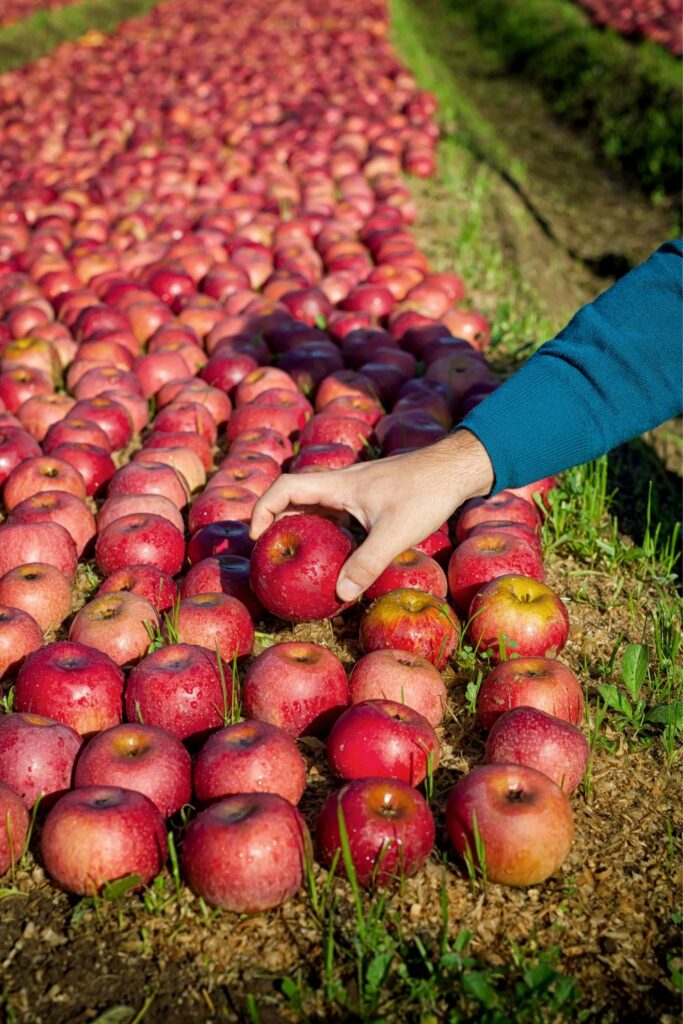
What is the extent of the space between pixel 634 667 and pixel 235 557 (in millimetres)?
1436

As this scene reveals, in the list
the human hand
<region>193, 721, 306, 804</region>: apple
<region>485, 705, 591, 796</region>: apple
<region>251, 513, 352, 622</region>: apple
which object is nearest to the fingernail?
the human hand

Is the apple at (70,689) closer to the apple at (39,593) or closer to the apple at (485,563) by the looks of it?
the apple at (39,593)

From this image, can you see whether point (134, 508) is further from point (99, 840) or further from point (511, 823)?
point (511, 823)

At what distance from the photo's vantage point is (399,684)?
311cm

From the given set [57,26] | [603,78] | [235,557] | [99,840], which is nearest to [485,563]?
[235,557]

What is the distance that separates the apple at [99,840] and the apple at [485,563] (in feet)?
4.93

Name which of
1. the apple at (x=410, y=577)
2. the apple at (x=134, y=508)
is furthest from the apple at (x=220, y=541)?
the apple at (x=410, y=577)

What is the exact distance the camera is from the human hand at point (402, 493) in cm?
291

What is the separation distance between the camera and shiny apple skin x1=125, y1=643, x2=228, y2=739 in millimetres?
3004

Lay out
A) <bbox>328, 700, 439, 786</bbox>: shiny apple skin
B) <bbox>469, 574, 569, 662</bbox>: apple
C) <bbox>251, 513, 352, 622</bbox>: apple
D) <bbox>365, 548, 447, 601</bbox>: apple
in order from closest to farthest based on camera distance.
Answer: <bbox>328, 700, 439, 786</bbox>: shiny apple skin → <bbox>251, 513, 352, 622</bbox>: apple → <bbox>469, 574, 569, 662</bbox>: apple → <bbox>365, 548, 447, 601</bbox>: apple

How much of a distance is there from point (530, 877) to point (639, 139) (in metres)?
12.1

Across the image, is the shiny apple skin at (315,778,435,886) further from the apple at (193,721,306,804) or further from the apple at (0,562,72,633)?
the apple at (0,562,72,633)

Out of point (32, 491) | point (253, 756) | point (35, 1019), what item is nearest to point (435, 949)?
point (253, 756)

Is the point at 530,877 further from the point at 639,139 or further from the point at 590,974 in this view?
the point at 639,139
